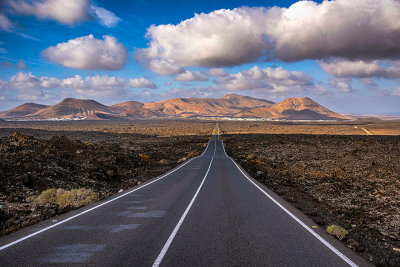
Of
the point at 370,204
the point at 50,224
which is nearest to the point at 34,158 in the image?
the point at 50,224

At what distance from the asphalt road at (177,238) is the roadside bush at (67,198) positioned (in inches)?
32.4

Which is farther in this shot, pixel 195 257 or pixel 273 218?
pixel 273 218

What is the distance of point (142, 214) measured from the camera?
31.8ft

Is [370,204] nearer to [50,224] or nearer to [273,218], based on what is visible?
[273,218]

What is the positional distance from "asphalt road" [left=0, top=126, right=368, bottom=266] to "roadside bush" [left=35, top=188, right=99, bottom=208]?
82cm


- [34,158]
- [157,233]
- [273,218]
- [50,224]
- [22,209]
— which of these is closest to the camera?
[157,233]

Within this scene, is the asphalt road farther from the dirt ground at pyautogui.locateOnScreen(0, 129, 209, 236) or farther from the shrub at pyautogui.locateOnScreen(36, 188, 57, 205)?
the shrub at pyautogui.locateOnScreen(36, 188, 57, 205)

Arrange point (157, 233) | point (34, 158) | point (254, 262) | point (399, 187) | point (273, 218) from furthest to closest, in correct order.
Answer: point (34, 158)
point (399, 187)
point (273, 218)
point (157, 233)
point (254, 262)

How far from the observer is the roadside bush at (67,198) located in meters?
11.6

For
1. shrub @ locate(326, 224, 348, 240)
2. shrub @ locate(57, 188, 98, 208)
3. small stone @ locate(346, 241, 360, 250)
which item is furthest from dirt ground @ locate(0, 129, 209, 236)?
small stone @ locate(346, 241, 360, 250)

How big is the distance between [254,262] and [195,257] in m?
1.31

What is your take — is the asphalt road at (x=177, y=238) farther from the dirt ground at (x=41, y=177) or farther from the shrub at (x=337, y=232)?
the dirt ground at (x=41, y=177)

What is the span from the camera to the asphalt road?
596 centimetres

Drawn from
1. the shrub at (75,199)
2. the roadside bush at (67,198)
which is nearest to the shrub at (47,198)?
the roadside bush at (67,198)
